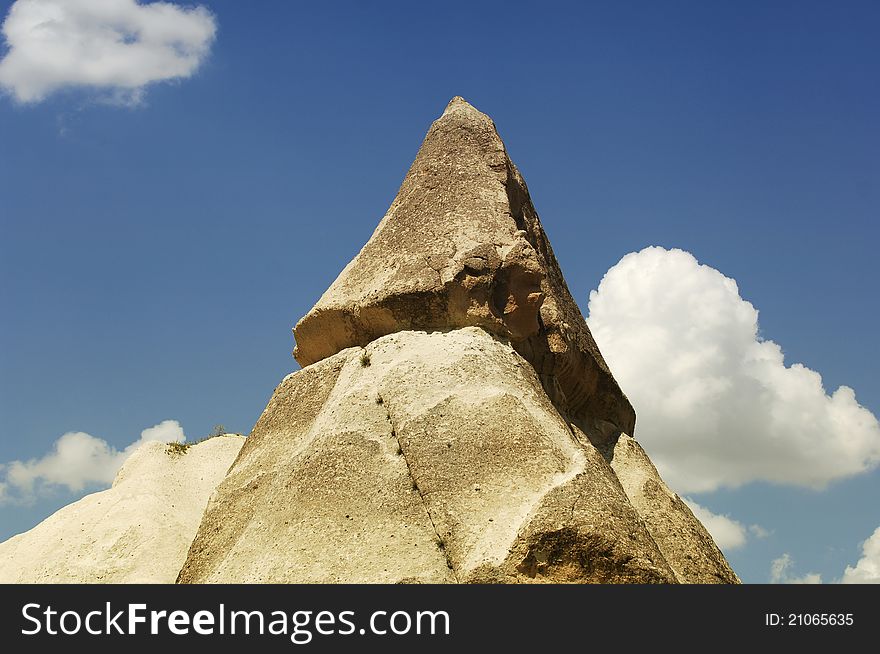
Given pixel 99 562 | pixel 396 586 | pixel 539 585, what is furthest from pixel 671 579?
pixel 99 562

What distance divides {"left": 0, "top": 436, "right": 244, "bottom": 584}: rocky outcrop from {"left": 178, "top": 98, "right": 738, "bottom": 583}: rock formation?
2100 millimetres

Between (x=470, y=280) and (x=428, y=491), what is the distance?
4130 mm

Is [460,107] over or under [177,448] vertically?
over

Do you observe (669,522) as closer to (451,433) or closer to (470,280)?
(451,433)

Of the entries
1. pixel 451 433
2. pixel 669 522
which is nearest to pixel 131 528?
pixel 451 433

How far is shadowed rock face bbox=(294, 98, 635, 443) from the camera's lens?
17344 mm

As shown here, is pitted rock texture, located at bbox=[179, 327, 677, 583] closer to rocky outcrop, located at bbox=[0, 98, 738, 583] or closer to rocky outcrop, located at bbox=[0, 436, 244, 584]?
rocky outcrop, located at bbox=[0, 98, 738, 583]

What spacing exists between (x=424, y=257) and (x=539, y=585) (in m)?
7.03

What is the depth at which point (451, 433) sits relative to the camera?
49.8ft

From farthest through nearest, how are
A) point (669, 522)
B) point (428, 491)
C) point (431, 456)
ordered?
1. point (669, 522)
2. point (431, 456)
3. point (428, 491)

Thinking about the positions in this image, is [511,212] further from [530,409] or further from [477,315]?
[530,409]

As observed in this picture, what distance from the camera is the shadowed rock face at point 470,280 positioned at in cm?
1734

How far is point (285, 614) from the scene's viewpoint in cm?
1190

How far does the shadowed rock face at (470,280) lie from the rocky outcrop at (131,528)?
156 inches
